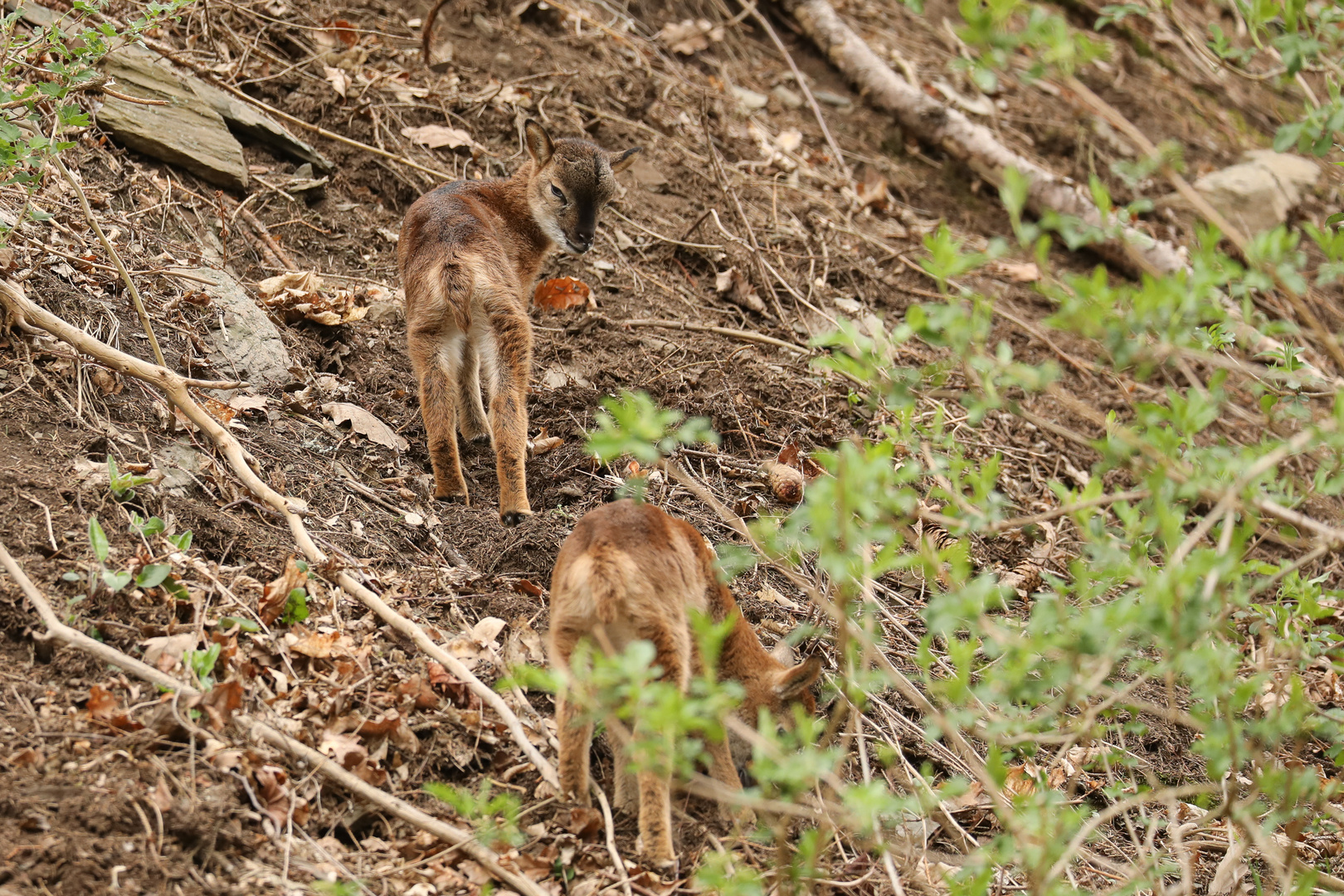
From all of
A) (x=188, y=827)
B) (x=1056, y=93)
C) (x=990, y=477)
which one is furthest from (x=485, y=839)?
(x=1056, y=93)

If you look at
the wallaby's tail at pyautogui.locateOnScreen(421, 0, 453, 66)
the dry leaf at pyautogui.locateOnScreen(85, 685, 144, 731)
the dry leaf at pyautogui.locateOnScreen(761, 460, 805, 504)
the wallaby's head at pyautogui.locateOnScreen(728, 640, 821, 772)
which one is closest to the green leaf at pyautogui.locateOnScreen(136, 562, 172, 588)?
the dry leaf at pyautogui.locateOnScreen(85, 685, 144, 731)

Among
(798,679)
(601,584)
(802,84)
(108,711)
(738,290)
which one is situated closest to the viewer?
(108,711)

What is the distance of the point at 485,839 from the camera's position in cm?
354

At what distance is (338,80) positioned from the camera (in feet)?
27.2

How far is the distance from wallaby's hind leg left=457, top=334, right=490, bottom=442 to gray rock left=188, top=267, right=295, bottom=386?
1.00 meters

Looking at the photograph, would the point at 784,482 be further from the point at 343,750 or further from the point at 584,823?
the point at 343,750

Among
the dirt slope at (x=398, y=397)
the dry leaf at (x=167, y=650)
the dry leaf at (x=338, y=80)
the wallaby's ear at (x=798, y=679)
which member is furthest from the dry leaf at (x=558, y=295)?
the dry leaf at (x=167, y=650)

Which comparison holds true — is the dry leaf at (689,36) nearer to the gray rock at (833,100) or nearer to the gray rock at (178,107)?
the gray rock at (833,100)

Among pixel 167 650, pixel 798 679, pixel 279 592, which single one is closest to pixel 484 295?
pixel 279 592

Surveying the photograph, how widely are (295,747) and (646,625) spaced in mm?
1333

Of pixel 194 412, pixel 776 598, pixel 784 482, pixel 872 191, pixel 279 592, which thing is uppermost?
pixel 194 412

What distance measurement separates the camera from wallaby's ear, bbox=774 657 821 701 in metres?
4.52

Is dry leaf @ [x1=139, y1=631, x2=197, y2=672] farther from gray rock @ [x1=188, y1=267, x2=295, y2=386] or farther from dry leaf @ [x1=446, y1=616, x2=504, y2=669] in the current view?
gray rock @ [x1=188, y1=267, x2=295, y2=386]

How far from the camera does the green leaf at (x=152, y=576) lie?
404 centimetres
